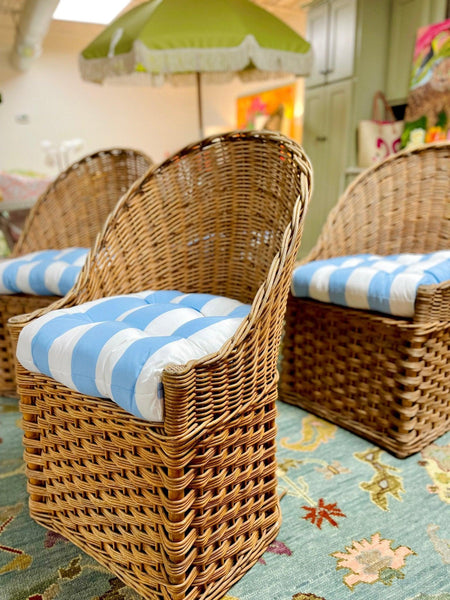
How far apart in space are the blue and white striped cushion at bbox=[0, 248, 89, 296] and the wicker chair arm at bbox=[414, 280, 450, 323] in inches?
40.6

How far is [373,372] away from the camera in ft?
4.51

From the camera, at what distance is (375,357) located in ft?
4.45

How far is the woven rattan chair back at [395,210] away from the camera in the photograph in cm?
167

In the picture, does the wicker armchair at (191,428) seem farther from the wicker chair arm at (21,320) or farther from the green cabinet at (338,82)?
the green cabinet at (338,82)

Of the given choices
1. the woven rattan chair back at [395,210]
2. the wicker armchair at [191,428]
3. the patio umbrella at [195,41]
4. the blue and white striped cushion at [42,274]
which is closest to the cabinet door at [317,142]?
the patio umbrella at [195,41]

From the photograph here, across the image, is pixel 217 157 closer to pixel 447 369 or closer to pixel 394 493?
pixel 447 369

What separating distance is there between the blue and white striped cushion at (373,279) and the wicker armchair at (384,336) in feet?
0.11

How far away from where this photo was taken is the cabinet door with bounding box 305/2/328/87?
3803 mm

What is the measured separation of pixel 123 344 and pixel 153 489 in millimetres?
262

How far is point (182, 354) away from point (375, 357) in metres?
0.76

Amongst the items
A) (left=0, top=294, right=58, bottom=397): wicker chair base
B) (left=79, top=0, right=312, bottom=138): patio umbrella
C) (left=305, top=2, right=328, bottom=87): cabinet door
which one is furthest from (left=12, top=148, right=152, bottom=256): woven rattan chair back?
(left=305, top=2, right=328, bottom=87): cabinet door

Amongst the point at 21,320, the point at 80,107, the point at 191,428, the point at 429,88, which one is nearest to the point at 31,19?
the point at 80,107

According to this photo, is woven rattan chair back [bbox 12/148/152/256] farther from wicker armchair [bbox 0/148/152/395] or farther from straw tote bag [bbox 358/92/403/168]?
straw tote bag [bbox 358/92/403/168]

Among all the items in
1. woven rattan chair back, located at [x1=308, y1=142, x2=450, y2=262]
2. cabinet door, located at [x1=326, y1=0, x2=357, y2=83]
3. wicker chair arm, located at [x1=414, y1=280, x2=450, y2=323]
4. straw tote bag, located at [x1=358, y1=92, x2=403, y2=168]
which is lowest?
wicker chair arm, located at [x1=414, y1=280, x2=450, y2=323]
